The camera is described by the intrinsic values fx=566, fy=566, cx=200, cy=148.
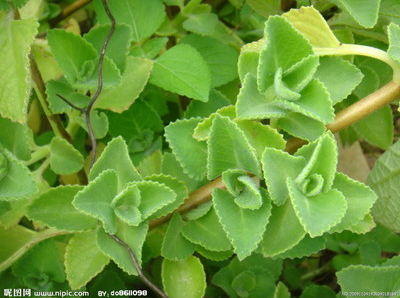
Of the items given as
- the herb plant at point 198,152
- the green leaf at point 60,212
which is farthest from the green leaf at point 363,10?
the green leaf at point 60,212

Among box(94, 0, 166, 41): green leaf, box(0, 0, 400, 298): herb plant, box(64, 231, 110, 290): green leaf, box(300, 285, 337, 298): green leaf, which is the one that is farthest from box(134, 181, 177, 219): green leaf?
box(300, 285, 337, 298): green leaf

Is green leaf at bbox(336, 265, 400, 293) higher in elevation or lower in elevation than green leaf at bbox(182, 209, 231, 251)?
lower

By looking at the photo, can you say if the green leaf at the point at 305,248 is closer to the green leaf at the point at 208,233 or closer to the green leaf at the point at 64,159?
the green leaf at the point at 208,233

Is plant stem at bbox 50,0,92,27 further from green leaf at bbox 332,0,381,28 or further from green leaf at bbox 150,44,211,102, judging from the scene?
green leaf at bbox 332,0,381,28

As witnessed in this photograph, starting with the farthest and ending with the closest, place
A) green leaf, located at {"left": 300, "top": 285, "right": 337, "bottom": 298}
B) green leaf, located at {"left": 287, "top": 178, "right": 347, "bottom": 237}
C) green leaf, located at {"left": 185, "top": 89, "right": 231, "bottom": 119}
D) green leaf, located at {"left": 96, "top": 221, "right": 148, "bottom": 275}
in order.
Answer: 1. green leaf, located at {"left": 300, "top": 285, "right": 337, "bottom": 298}
2. green leaf, located at {"left": 185, "top": 89, "right": 231, "bottom": 119}
3. green leaf, located at {"left": 96, "top": 221, "right": 148, "bottom": 275}
4. green leaf, located at {"left": 287, "top": 178, "right": 347, "bottom": 237}

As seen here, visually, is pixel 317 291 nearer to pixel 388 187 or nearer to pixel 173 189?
pixel 388 187

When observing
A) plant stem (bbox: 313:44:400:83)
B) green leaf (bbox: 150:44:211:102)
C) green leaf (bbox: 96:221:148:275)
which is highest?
plant stem (bbox: 313:44:400:83)

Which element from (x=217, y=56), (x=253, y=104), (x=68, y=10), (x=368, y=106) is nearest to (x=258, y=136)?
(x=253, y=104)
